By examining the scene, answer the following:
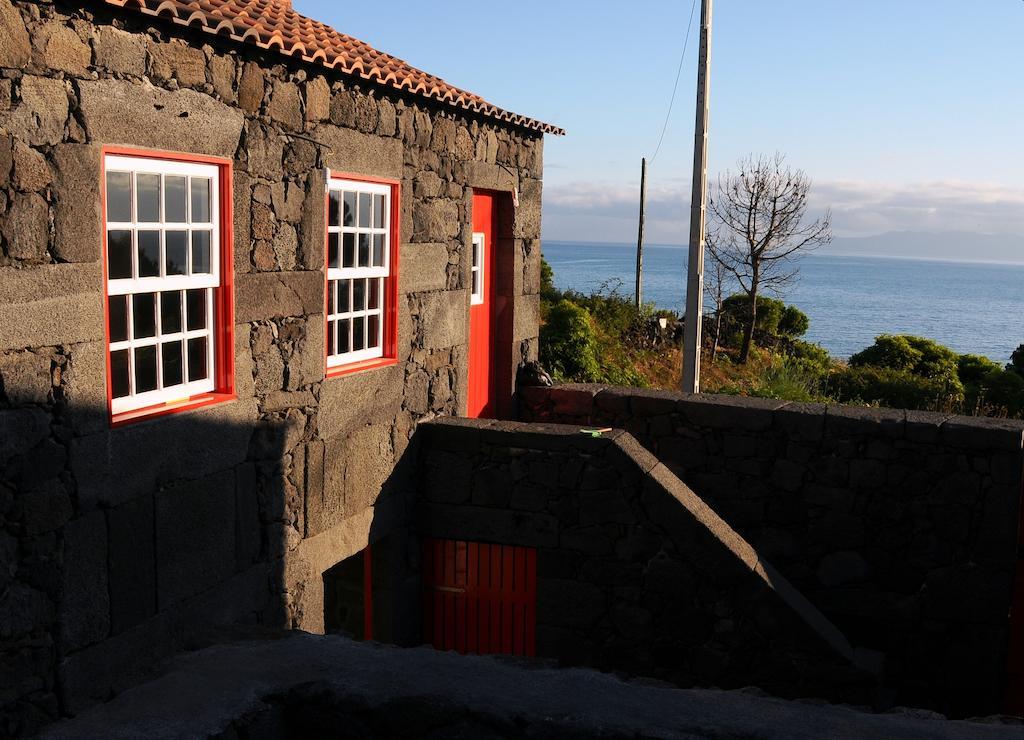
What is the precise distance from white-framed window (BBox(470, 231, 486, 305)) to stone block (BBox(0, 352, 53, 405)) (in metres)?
5.88

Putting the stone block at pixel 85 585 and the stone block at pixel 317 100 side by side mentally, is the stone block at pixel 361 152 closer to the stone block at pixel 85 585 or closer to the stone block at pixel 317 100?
the stone block at pixel 317 100

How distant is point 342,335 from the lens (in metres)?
8.05

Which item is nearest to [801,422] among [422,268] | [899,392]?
[422,268]

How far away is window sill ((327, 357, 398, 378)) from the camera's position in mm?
7789

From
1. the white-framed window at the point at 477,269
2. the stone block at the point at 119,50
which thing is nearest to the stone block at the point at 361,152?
the stone block at the point at 119,50

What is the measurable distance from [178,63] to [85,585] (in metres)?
2.94

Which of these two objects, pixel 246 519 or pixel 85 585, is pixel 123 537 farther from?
pixel 246 519

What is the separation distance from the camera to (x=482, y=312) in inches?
425

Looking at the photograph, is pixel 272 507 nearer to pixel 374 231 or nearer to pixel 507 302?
pixel 374 231

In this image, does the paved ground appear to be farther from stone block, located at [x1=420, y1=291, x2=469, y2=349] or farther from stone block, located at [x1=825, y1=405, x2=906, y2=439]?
stone block, located at [x1=825, y1=405, x2=906, y2=439]

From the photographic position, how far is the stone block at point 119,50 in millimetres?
5250

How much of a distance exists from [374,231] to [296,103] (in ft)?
5.08

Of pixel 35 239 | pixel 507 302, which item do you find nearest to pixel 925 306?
pixel 507 302

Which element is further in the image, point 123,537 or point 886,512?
point 886,512
